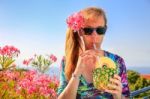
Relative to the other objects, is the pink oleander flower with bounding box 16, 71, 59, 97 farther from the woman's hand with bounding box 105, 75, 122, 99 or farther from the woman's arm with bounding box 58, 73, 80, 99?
the woman's hand with bounding box 105, 75, 122, 99

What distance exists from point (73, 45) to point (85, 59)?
0.89 feet

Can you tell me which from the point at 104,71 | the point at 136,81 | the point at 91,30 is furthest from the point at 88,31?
the point at 136,81

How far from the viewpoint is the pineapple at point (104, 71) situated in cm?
268

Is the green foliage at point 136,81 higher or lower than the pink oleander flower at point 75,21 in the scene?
lower

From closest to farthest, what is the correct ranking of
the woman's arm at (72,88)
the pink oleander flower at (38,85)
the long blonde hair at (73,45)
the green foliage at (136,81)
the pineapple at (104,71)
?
the pineapple at (104,71) → the woman's arm at (72,88) → the long blonde hair at (73,45) → the pink oleander flower at (38,85) → the green foliage at (136,81)

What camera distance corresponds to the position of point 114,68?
8.86 feet

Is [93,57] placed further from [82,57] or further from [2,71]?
[2,71]

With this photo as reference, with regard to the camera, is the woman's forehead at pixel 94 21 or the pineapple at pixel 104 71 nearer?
the pineapple at pixel 104 71

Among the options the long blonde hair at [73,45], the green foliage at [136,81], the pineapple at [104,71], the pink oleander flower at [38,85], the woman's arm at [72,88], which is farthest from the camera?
the green foliage at [136,81]

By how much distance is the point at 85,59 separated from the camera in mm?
2730

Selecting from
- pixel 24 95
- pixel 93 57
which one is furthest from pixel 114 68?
pixel 24 95

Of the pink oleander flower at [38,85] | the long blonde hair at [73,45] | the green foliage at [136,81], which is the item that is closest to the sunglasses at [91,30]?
the long blonde hair at [73,45]

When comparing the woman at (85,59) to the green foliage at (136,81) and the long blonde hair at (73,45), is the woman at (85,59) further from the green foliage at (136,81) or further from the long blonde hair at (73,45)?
the green foliage at (136,81)

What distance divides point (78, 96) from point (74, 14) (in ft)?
1.84
